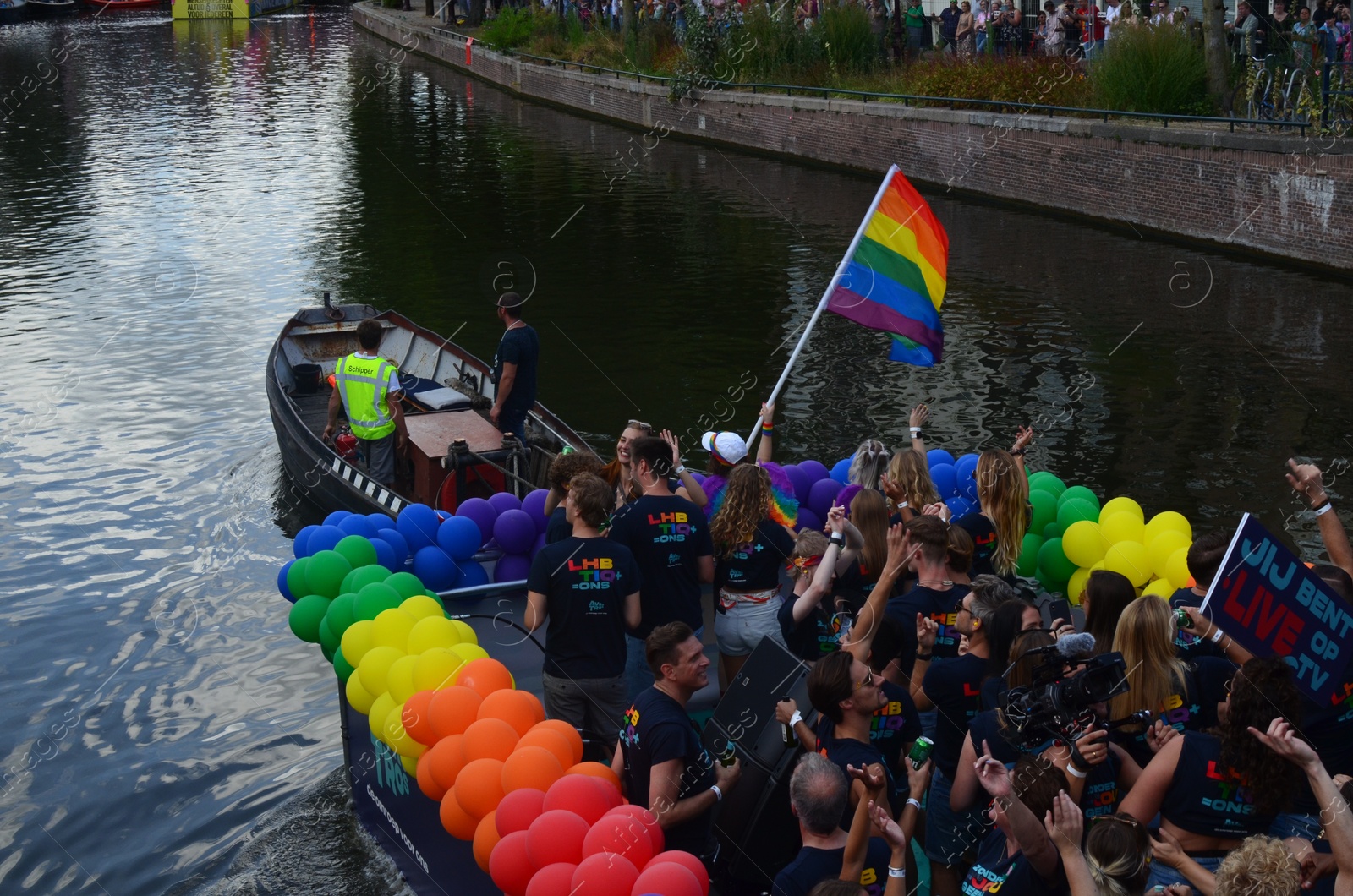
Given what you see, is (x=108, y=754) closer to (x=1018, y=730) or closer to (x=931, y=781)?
(x=931, y=781)

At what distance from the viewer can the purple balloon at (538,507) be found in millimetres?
9039

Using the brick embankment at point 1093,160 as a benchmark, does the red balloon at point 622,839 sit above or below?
below

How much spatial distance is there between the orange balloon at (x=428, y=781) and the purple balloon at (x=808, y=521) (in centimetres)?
359

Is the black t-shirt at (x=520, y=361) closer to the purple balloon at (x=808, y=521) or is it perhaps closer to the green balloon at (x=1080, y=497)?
the purple balloon at (x=808, y=521)

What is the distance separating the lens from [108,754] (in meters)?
9.97

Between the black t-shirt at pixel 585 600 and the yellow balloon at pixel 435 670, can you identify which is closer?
the black t-shirt at pixel 585 600

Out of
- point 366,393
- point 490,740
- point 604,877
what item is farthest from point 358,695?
point 366,393

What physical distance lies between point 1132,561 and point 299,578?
5.23 m

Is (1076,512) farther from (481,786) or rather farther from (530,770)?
(481,786)

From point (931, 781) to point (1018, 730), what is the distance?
3.58ft

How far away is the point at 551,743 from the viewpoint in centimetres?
594

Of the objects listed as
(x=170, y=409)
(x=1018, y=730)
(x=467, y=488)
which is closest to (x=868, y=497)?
(x=1018, y=730)

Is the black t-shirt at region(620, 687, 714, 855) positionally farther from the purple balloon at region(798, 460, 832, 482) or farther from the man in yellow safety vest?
the man in yellow safety vest

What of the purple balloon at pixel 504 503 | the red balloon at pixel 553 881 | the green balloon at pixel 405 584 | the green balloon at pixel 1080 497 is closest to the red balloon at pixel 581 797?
the red balloon at pixel 553 881
